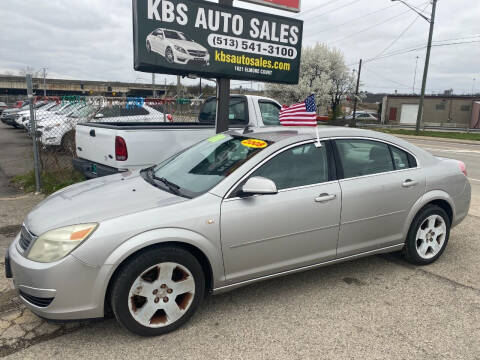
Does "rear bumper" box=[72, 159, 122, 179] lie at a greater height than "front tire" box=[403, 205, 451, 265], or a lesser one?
greater

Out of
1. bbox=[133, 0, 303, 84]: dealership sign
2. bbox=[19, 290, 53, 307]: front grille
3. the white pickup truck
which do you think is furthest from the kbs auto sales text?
bbox=[19, 290, 53, 307]: front grille

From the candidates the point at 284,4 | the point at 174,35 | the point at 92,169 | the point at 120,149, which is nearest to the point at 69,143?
the point at 92,169

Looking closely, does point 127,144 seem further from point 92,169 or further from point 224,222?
point 224,222

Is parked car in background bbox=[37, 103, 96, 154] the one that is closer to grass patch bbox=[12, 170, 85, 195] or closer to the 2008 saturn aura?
grass patch bbox=[12, 170, 85, 195]

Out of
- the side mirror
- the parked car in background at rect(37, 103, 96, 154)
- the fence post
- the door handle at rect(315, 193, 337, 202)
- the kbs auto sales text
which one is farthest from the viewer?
the parked car in background at rect(37, 103, 96, 154)

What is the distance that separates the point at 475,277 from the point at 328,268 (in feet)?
4.85

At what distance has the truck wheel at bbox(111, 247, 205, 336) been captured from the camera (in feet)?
9.00

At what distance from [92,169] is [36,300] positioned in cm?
368

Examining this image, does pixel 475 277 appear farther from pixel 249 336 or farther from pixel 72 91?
pixel 72 91

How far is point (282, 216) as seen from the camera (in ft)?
10.6

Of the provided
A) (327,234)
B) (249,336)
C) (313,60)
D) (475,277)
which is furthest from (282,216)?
(313,60)

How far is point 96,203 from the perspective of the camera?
9.98 feet

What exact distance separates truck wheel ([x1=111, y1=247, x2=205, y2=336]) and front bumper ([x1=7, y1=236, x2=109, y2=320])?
0.14 metres

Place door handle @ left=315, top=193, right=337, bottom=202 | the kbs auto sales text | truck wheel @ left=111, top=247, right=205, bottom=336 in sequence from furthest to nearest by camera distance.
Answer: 1. the kbs auto sales text
2. door handle @ left=315, top=193, right=337, bottom=202
3. truck wheel @ left=111, top=247, right=205, bottom=336
